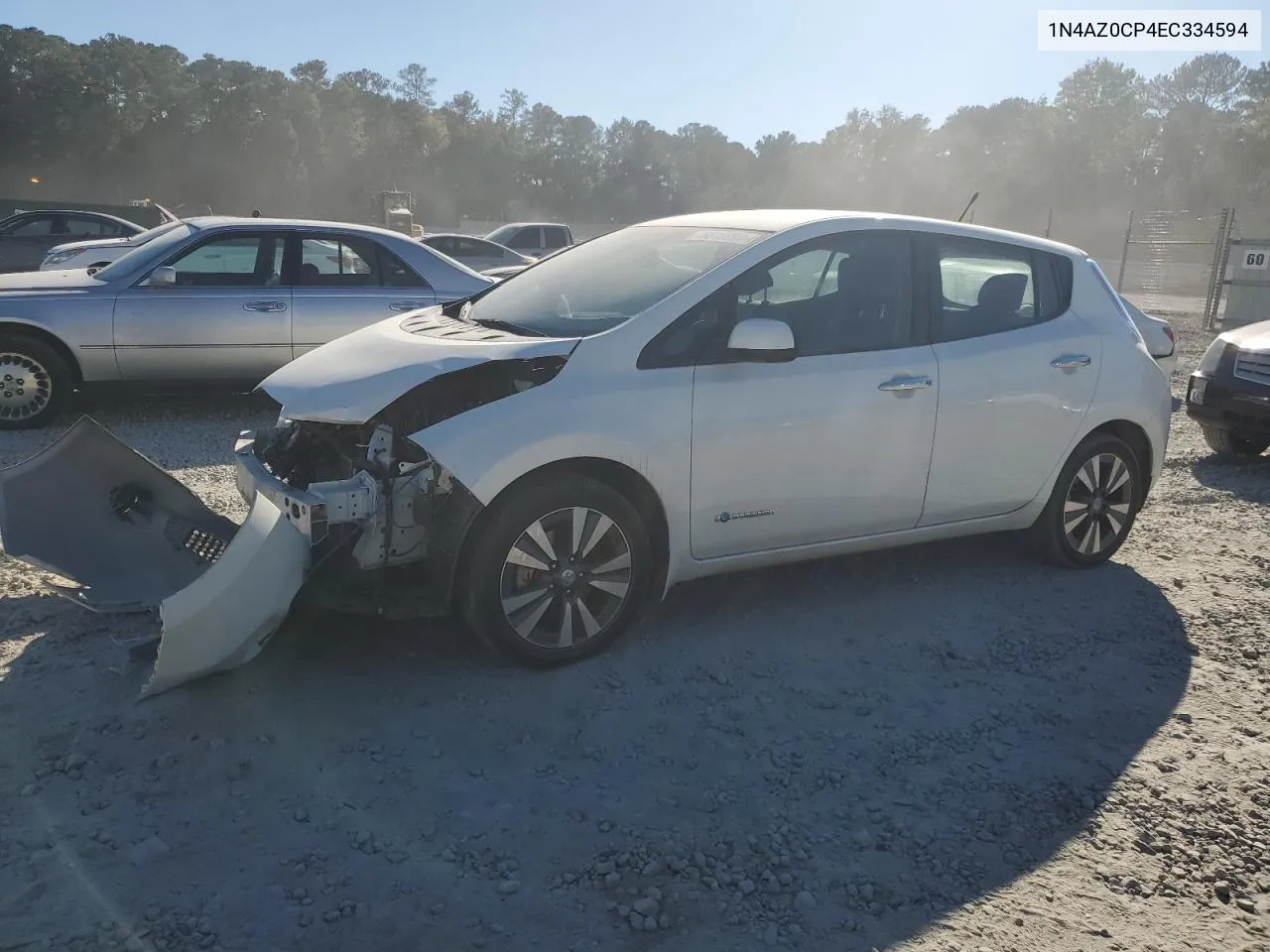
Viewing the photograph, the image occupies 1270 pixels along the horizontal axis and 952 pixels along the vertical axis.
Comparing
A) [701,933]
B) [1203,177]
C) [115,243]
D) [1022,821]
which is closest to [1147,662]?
[1022,821]

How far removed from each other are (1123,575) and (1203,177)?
65.4 m

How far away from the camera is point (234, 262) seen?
322 inches

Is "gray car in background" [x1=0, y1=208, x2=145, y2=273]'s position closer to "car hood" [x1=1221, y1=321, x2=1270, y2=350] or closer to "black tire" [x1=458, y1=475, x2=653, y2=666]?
"car hood" [x1=1221, y1=321, x2=1270, y2=350]

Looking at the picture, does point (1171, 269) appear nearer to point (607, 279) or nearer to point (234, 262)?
point (234, 262)

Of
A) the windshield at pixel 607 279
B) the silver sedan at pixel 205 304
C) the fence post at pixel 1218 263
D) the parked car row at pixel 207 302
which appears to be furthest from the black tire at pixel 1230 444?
the fence post at pixel 1218 263

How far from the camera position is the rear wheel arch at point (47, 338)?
24.6 ft

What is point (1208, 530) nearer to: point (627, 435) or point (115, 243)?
point (627, 435)

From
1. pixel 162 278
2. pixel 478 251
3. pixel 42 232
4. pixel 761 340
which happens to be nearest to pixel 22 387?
pixel 162 278

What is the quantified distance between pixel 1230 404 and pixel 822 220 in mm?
5154

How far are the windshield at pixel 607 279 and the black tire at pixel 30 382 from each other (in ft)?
14.1

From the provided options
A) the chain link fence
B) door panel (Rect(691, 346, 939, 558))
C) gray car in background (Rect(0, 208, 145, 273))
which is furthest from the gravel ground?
the chain link fence

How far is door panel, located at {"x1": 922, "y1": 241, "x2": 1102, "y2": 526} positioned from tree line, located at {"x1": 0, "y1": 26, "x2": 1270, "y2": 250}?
51348mm

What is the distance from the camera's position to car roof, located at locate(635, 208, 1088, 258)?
183 inches

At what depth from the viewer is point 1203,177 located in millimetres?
60438
